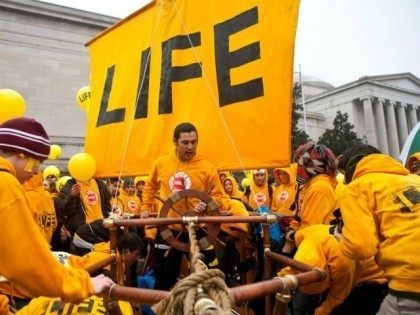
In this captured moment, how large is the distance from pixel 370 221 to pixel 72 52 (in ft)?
78.0

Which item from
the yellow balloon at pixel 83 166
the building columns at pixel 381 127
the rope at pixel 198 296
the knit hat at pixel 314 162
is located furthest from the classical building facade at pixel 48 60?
the building columns at pixel 381 127

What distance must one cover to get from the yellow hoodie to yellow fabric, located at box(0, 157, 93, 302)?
2.27m

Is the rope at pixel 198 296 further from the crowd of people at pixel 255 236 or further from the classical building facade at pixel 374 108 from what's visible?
the classical building facade at pixel 374 108

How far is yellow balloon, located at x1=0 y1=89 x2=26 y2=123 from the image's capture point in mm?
4848

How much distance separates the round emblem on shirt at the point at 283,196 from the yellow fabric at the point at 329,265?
3.76 meters

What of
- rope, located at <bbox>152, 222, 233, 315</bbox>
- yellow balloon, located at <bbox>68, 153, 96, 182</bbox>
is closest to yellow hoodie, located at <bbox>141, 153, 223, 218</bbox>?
yellow balloon, located at <bbox>68, 153, 96, 182</bbox>

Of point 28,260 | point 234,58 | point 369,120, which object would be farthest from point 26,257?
point 369,120

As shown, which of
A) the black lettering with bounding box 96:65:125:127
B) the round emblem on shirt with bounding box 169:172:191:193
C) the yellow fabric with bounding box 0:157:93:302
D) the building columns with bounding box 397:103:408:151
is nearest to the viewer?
the yellow fabric with bounding box 0:157:93:302

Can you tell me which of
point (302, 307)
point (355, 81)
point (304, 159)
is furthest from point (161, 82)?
point (355, 81)

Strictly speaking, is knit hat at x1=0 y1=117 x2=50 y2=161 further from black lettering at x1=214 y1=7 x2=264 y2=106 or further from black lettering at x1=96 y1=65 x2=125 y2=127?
black lettering at x1=96 y1=65 x2=125 y2=127

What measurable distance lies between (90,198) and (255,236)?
2.82 m

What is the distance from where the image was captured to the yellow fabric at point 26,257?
6.20ft

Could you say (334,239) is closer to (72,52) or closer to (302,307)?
(302,307)

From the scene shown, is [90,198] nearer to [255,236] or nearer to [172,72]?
[172,72]
